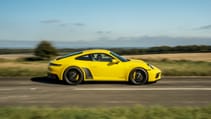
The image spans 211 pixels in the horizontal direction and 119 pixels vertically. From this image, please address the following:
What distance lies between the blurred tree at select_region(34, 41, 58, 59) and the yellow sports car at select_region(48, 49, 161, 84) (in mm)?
28677

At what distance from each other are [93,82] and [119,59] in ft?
4.90

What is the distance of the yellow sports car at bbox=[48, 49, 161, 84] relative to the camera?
1456 cm

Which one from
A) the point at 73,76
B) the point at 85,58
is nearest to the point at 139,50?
the point at 85,58

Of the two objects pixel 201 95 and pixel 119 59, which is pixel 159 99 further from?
pixel 119 59

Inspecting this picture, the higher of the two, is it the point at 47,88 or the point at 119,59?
the point at 119,59

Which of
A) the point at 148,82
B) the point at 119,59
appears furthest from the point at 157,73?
the point at 119,59

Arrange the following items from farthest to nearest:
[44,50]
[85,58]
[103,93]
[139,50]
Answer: [139,50], [44,50], [85,58], [103,93]

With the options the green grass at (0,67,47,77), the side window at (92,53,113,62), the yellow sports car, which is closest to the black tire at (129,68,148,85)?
the yellow sports car

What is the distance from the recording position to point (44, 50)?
142 feet

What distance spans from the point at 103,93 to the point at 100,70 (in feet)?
7.20

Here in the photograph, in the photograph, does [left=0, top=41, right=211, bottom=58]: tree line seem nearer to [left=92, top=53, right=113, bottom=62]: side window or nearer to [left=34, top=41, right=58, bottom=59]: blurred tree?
[left=34, top=41, right=58, bottom=59]: blurred tree

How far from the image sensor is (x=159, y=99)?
11.5 m

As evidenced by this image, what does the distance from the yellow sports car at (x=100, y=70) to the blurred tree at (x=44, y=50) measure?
28.7 m

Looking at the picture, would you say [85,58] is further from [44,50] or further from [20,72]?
[44,50]
